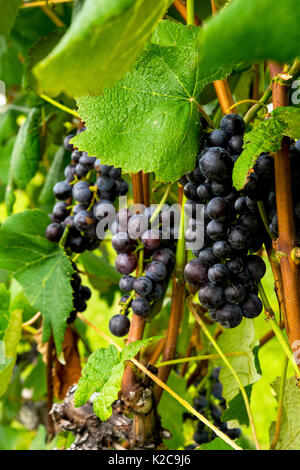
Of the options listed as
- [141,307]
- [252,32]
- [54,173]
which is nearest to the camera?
[252,32]

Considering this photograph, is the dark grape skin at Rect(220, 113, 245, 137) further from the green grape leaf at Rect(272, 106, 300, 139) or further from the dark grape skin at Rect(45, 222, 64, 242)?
the dark grape skin at Rect(45, 222, 64, 242)

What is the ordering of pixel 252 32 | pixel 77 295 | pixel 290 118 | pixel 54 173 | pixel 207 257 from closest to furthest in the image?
pixel 252 32 < pixel 290 118 < pixel 207 257 < pixel 77 295 < pixel 54 173

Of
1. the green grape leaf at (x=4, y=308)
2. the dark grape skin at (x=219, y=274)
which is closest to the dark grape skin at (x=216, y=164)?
the dark grape skin at (x=219, y=274)

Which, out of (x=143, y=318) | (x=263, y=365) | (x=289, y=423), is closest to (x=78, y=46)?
(x=143, y=318)

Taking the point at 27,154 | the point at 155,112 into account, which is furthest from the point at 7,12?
the point at 155,112

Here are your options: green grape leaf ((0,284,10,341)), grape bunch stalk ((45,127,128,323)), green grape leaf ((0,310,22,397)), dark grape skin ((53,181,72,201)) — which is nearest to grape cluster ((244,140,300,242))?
grape bunch stalk ((45,127,128,323))

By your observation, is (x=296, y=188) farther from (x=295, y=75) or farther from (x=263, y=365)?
(x=263, y=365)

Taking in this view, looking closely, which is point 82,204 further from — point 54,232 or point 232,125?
point 232,125
